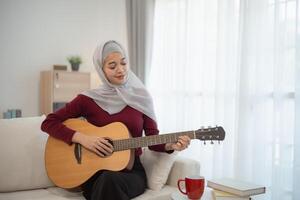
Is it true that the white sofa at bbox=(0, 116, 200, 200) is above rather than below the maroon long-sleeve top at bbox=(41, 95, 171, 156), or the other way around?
below

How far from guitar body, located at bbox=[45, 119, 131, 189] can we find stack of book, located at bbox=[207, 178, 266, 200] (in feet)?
1.73

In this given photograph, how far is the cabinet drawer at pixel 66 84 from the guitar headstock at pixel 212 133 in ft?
7.08

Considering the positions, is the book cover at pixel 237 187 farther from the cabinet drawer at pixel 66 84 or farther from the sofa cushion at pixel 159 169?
the cabinet drawer at pixel 66 84

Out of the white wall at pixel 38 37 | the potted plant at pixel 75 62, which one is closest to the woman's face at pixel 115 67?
the potted plant at pixel 75 62

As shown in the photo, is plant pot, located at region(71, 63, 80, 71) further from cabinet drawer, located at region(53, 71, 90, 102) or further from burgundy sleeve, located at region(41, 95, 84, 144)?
burgundy sleeve, located at region(41, 95, 84, 144)

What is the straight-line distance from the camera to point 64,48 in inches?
151

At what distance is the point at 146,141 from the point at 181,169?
0.35 m

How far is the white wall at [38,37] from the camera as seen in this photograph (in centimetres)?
352

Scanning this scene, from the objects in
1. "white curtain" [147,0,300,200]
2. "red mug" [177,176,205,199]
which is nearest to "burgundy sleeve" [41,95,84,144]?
"red mug" [177,176,205,199]

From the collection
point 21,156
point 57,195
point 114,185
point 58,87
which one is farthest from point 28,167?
point 58,87

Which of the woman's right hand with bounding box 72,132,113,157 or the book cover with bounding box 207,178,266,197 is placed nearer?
the book cover with bounding box 207,178,266,197

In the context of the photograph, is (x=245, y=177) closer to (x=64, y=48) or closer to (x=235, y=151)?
(x=235, y=151)

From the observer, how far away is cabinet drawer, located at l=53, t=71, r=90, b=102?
349cm

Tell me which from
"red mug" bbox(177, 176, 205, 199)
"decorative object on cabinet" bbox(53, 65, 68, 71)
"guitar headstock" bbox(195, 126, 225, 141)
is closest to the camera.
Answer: "red mug" bbox(177, 176, 205, 199)
